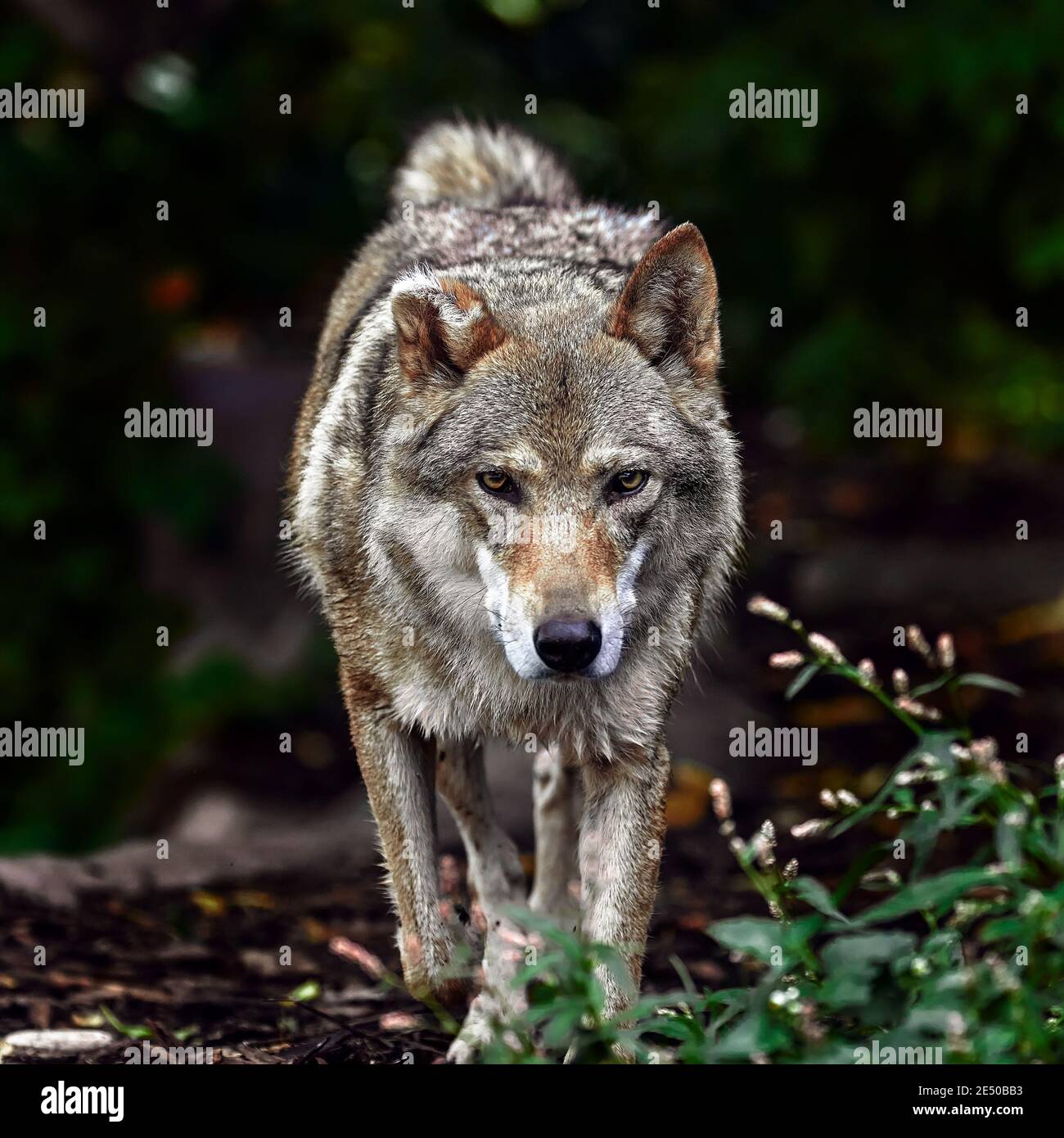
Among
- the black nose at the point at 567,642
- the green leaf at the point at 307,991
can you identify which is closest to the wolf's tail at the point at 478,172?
the black nose at the point at 567,642

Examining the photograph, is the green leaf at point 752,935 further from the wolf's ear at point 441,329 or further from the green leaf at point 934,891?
the wolf's ear at point 441,329

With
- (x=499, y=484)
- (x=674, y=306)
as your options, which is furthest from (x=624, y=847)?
(x=674, y=306)

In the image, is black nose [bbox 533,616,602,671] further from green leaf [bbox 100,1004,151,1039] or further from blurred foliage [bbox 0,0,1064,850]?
blurred foliage [bbox 0,0,1064,850]

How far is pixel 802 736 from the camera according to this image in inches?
357

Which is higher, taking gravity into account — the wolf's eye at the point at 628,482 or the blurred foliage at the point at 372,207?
the blurred foliage at the point at 372,207

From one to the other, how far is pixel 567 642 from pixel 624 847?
3.26 feet

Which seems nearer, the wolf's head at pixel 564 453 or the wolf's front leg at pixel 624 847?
the wolf's head at pixel 564 453

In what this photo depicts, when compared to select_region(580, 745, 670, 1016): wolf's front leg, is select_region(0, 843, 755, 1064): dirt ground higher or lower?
lower

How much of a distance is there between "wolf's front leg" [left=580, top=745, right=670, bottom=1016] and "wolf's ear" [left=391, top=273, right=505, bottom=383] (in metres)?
1.32

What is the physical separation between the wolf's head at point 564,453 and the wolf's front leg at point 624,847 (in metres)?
0.45

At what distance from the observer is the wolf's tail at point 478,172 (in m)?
6.90

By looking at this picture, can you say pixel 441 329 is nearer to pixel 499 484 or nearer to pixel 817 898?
pixel 499 484

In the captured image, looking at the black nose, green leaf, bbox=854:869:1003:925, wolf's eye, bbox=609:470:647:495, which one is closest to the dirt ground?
the black nose

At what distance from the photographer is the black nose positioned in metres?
4.12
